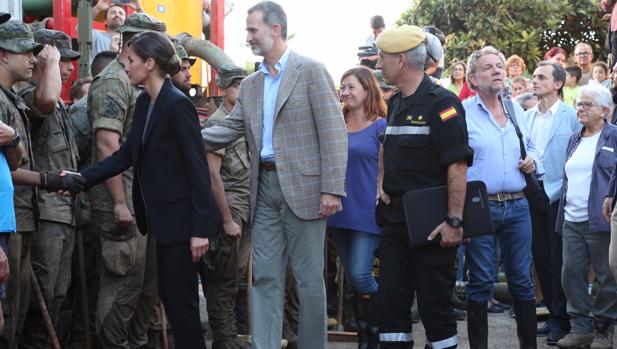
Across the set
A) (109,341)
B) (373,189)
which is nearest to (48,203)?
(109,341)

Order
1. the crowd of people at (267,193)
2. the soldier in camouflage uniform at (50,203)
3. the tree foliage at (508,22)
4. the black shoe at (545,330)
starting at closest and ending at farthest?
the crowd of people at (267,193), the soldier in camouflage uniform at (50,203), the black shoe at (545,330), the tree foliage at (508,22)

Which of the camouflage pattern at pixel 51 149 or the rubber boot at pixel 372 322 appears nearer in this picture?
the camouflage pattern at pixel 51 149

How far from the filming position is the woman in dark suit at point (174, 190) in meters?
5.93

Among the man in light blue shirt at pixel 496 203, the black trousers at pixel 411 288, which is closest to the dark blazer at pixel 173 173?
the black trousers at pixel 411 288

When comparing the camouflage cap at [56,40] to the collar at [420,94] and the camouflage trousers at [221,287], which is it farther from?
the collar at [420,94]

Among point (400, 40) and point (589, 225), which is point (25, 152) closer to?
point (400, 40)

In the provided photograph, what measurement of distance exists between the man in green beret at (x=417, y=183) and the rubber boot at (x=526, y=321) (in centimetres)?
127

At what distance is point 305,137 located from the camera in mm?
6520

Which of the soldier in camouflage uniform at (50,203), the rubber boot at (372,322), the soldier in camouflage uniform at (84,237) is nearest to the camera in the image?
the soldier in camouflage uniform at (50,203)

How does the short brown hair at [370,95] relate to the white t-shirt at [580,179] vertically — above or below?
above

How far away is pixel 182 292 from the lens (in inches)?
234

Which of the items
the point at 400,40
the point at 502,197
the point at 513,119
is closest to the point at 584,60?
the point at 513,119

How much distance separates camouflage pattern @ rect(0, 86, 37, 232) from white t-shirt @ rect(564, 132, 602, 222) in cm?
448

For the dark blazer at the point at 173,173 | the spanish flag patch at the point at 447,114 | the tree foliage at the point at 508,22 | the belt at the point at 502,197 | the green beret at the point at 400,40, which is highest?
the tree foliage at the point at 508,22
